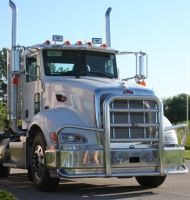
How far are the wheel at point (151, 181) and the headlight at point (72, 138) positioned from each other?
2193 millimetres

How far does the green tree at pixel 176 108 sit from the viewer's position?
140 m

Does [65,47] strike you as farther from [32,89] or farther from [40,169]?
[40,169]

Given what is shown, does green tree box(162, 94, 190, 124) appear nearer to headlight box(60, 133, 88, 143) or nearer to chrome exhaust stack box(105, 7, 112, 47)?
chrome exhaust stack box(105, 7, 112, 47)

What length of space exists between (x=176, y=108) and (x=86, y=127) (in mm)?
130519

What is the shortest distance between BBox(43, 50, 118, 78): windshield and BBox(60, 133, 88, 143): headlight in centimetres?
234

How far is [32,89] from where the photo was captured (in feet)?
47.8

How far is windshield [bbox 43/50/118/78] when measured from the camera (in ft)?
46.0

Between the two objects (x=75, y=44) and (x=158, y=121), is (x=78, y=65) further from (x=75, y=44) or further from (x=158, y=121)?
(x=158, y=121)

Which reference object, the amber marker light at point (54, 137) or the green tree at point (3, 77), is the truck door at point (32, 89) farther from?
the green tree at point (3, 77)

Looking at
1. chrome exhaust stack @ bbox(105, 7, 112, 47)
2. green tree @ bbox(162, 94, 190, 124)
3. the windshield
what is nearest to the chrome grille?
the windshield

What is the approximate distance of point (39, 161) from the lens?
1263 cm

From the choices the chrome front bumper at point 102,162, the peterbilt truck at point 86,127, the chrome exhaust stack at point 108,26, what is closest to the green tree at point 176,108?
the chrome exhaust stack at point 108,26

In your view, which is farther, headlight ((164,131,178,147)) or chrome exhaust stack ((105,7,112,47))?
chrome exhaust stack ((105,7,112,47))

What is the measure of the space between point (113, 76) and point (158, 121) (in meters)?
2.53
